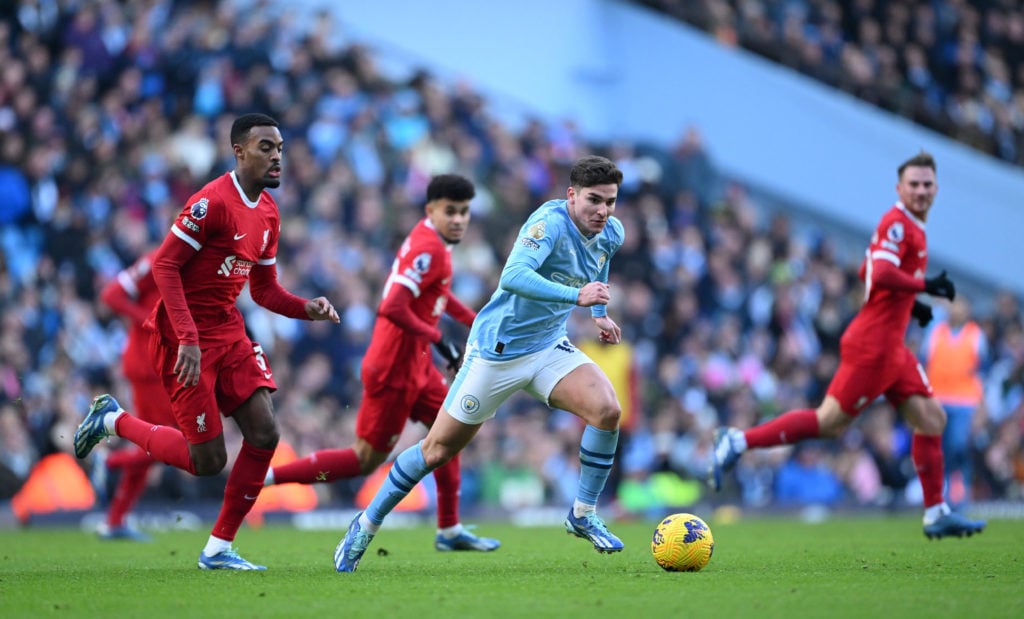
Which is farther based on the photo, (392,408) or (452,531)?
(452,531)

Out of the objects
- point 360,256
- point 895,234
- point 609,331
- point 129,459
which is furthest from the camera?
point 360,256

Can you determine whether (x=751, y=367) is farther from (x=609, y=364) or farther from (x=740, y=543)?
(x=740, y=543)

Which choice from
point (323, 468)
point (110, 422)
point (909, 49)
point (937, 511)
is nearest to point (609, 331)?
point (110, 422)

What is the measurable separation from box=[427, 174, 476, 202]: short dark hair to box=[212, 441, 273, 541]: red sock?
8.22ft

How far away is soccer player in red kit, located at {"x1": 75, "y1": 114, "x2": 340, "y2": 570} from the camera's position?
8.66 metres

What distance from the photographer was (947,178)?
83.0ft

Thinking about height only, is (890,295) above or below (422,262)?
above

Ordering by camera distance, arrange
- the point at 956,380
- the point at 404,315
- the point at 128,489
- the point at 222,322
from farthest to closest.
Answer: the point at 956,380, the point at 128,489, the point at 404,315, the point at 222,322

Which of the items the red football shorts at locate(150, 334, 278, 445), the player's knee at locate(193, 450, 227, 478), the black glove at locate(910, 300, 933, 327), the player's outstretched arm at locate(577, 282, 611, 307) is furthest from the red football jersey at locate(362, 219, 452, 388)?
the black glove at locate(910, 300, 933, 327)

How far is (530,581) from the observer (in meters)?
8.26

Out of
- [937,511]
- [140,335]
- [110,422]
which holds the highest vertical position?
[140,335]

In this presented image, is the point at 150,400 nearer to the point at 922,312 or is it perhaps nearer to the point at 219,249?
the point at 219,249

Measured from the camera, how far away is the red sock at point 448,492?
10.7m

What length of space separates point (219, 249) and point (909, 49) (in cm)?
2138
